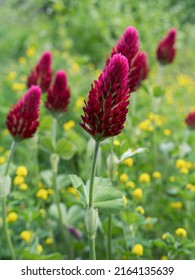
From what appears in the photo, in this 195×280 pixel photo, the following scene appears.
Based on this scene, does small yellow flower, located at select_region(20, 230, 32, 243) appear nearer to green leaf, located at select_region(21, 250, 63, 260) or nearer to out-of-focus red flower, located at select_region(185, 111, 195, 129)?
green leaf, located at select_region(21, 250, 63, 260)

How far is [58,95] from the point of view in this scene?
6.75 feet

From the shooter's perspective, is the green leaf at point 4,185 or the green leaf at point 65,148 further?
the green leaf at point 65,148

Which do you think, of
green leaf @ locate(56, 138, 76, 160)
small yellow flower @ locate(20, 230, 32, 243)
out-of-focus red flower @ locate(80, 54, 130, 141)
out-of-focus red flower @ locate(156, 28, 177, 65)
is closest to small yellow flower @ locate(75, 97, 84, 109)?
out-of-focus red flower @ locate(156, 28, 177, 65)

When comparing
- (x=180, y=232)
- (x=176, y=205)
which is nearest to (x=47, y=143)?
(x=180, y=232)

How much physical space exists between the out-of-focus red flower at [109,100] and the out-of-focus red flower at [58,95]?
0.69 m

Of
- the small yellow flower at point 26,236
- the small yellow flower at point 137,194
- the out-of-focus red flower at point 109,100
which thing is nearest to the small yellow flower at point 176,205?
the small yellow flower at point 137,194

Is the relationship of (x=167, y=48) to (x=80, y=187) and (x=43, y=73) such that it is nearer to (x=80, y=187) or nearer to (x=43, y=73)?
(x=43, y=73)

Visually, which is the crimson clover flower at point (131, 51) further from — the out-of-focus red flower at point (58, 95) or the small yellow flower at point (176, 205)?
the small yellow flower at point (176, 205)

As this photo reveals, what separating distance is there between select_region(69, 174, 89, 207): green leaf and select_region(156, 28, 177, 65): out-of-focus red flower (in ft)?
4.38

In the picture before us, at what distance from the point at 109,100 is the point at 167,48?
4.62 ft

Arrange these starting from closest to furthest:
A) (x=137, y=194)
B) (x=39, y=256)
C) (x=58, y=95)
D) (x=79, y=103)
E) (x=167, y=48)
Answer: (x=39, y=256)
(x=58, y=95)
(x=137, y=194)
(x=167, y=48)
(x=79, y=103)

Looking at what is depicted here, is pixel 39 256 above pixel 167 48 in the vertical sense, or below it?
below

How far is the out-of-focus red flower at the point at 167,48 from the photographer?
2.57 meters
